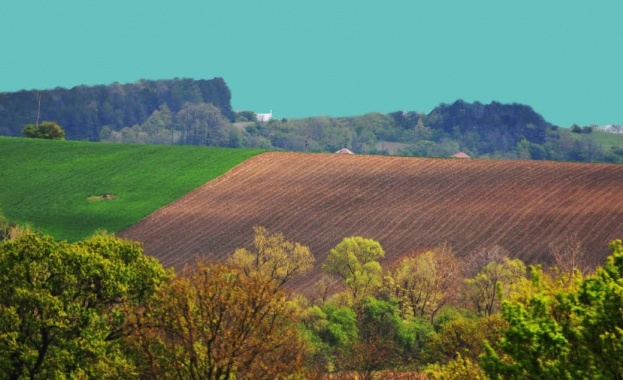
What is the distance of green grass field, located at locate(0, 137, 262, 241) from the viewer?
128 meters

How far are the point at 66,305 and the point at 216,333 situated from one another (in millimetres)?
7467

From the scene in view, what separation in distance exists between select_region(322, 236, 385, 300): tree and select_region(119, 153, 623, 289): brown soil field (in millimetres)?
6585

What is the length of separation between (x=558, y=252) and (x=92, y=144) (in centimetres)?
8761

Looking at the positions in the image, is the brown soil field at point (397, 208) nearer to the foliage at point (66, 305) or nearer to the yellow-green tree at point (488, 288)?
the yellow-green tree at point (488, 288)

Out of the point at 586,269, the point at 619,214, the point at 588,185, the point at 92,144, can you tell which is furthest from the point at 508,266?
the point at 92,144

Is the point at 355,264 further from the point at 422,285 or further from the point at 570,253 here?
the point at 570,253

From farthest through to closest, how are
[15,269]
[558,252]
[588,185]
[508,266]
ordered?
1. [588,185]
2. [558,252]
3. [508,266]
4. [15,269]

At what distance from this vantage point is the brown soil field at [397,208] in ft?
354

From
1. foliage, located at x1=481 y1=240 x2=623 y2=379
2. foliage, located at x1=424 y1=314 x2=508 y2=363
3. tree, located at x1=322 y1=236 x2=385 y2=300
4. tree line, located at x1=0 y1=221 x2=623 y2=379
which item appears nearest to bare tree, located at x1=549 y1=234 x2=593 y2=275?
tree, located at x1=322 y1=236 x2=385 y2=300

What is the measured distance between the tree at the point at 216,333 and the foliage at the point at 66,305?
5.00ft

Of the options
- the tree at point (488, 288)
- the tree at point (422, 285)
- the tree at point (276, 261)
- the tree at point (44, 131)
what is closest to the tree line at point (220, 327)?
the tree at point (422, 285)

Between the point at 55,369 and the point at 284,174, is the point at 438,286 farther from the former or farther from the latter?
the point at 284,174

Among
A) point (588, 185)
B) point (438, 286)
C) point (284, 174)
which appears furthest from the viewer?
point (284, 174)

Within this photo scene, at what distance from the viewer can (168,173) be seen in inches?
5822
